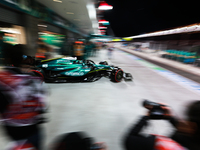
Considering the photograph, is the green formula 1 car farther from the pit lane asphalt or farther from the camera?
the camera

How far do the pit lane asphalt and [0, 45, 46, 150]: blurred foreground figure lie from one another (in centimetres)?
82

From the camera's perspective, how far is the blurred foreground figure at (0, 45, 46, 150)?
3.27 feet

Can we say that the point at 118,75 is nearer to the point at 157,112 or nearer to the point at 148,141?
the point at 157,112

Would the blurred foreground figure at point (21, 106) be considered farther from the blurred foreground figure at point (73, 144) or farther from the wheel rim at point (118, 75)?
the wheel rim at point (118, 75)

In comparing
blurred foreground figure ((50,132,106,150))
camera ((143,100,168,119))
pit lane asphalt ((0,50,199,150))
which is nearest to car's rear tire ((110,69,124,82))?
pit lane asphalt ((0,50,199,150))

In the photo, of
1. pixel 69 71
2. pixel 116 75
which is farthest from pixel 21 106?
pixel 116 75

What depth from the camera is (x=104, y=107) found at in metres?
2.88

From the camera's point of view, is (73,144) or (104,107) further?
(104,107)

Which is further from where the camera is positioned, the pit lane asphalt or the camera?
the pit lane asphalt

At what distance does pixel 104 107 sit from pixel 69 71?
6.81 feet

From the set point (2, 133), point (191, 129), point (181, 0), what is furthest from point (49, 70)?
point (181, 0)

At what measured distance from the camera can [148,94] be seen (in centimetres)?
376

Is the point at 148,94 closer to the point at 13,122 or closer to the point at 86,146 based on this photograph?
the point at 86,146

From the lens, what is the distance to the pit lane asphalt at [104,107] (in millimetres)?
2082
